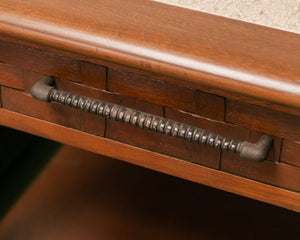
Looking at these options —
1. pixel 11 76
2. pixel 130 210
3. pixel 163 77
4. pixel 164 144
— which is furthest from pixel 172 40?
pixel 130 210

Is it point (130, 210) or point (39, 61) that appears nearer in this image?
point (39, 61)

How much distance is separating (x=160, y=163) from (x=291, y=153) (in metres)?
0.17

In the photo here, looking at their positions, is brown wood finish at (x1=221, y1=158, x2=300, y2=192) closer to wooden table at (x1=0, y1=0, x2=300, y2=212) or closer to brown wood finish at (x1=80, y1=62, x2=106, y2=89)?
wooden table at (x1=0, y1=0, x2=300, y2=212)

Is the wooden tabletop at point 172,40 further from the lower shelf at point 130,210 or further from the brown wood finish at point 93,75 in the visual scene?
the lower shelf at point 130,210

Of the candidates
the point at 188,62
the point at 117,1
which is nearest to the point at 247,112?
the point at 188,62

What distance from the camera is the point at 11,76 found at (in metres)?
0.71

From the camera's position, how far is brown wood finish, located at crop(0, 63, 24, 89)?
2.30 ft

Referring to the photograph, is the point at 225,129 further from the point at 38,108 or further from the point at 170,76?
the point at 38,108

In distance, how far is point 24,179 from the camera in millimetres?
1200

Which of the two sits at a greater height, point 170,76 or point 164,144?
point 170,76

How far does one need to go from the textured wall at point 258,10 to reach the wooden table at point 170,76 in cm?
2

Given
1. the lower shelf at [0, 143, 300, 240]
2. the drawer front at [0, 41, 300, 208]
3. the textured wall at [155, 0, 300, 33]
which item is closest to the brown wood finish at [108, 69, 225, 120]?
the drawer front at [0, 41, 300, 208]

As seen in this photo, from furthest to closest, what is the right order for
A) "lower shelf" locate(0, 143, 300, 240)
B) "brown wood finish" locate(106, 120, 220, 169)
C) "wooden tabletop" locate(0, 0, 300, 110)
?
1. "lower shelf" locate(0, 143, 300, 240)
2. "brown wood finish" locate(106, 120, 220, 169)
3. "wooden tabletop" locate(0, 0, 300, 110)

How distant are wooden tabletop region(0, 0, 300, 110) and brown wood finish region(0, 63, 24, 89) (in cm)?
9
